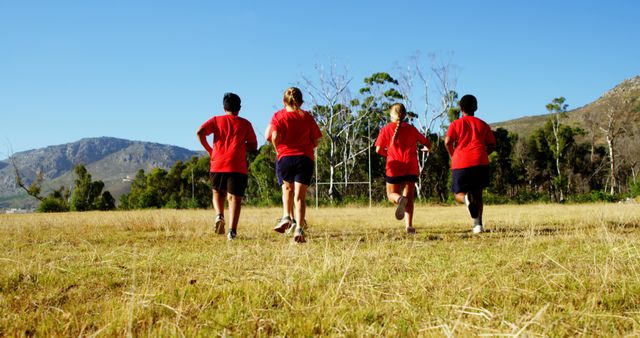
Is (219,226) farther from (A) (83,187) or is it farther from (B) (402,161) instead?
(A) (83,187)

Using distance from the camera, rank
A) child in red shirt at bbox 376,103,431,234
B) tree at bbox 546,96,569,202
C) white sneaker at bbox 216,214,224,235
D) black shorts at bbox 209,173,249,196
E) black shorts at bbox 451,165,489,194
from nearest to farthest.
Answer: black shorts at bbox 209,173,249,196 < white sneaker at bbox 216,214,224,235 < black shorts at bbox 451,165,489,194 < child in red shirt at bbox 376,103,431,234 < tree at bbox 546,96,569,202

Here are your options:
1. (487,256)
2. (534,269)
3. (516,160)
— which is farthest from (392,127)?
(516,160)

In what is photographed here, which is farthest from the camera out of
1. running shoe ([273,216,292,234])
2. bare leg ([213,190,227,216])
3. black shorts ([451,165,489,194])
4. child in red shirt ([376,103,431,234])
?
child in red shirt ([376,103,431,234])

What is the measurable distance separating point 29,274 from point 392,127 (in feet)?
16.8

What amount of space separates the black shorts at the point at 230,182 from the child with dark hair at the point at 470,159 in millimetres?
2954

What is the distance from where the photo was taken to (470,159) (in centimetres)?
704

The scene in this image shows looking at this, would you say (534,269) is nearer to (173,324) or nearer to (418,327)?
(418,327)

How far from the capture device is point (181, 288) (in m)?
2.81

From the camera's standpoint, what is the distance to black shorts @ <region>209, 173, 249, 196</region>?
659cm

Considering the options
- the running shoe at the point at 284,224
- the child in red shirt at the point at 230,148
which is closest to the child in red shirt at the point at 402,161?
the running shoe at the point at 284,224

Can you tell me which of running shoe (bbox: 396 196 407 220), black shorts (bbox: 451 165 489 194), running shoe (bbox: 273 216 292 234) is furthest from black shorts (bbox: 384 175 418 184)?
running shoe (bbox: 273 216 292 234)

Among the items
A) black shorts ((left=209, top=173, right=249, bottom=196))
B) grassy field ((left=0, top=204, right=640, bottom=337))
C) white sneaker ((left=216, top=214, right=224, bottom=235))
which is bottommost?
grassy field ((left=0, top=204, right=640, bottom=337))

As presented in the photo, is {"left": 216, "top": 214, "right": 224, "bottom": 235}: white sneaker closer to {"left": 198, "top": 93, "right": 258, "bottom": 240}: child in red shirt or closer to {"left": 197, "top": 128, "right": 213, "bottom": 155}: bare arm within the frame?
{"left": 198, "top": 93, "right": 258, "bottom": 240}: child in red shirt

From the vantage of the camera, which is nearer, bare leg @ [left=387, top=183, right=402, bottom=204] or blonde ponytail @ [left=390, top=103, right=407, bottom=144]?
blonde ponytail @ [left=390, top=103, right=407, bottom=144]
